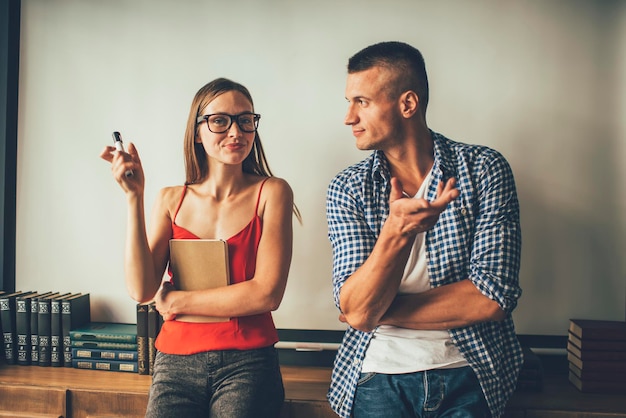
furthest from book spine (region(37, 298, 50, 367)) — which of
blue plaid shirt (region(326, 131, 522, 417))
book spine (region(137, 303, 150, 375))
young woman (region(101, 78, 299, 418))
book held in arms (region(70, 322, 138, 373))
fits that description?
blue plaid shirt (region(326, 131, 522, 417))

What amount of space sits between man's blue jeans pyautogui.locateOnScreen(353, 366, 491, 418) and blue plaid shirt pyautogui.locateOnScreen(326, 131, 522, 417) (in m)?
0.04

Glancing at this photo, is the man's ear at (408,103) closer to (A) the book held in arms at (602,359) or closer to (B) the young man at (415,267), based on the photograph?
(B) the young man at (415,267)

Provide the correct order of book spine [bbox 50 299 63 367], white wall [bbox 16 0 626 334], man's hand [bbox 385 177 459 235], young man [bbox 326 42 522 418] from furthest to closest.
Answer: book spine [bbox 50 299 63 367]
white wall [bbox 16 0 626 334]
young man [bbox 326 42 522 418]
man's hand [bbox 385 177 459 235]

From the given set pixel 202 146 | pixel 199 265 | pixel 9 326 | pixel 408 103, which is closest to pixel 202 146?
pixel 202 146

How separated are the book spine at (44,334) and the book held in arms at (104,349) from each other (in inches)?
4.5

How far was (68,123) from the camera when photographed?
245 cm

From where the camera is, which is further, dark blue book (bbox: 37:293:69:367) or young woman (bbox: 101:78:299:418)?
dark blue book (bbox: 37:293:69:367)

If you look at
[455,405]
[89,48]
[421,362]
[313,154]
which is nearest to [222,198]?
[313,154]

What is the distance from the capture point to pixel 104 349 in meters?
2.19

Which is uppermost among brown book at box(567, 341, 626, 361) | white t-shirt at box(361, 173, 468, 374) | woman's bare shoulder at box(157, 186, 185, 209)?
woman's bare shoulder at box(157, 186, 185, 209)

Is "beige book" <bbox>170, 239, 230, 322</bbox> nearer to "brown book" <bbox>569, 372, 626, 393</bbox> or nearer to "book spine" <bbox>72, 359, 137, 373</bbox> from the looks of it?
"book spine" <bbox>72, 359, 137, 373</bbox>

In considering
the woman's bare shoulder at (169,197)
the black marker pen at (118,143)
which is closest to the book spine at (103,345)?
the woman's bare shoulder at (169,197)

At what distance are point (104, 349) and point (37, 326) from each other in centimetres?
32

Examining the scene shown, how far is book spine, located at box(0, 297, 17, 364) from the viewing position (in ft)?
7.44
